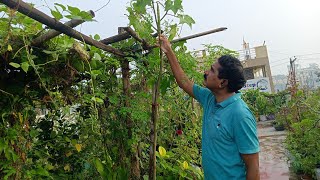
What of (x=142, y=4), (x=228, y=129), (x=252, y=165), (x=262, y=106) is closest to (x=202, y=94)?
(x=228, y=129)

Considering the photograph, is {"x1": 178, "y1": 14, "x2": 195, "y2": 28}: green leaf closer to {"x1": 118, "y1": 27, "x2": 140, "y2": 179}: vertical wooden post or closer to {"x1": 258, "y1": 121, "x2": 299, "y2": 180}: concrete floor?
{"x1": 118, "y1": 27, "x2": 140, "y2": 179}: vertical wooden post

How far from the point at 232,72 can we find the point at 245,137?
1.35 feet

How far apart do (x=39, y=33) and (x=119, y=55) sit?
66 centimetres

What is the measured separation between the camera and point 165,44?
2062mm

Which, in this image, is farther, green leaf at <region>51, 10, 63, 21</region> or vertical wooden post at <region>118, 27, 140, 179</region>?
vertical wooden post at <region>118, 27, 140, 179</region>

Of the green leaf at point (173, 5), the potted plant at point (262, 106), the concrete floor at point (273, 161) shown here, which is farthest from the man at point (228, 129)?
the potted plant at point (262, 106)

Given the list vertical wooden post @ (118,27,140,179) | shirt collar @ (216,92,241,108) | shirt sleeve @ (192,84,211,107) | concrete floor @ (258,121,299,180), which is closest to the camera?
shirt collar @ (216,92,241,108)

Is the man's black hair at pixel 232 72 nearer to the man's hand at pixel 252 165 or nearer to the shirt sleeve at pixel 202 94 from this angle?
the shirt sleeve at pixel 202 94

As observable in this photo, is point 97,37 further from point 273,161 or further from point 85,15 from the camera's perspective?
point 273,161

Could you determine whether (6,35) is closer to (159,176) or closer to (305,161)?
(159,176)

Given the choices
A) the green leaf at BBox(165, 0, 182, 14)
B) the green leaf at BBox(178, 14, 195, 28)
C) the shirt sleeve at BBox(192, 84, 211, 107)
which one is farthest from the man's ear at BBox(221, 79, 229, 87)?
the green leaf at BBox(165, 0, 182, 14)

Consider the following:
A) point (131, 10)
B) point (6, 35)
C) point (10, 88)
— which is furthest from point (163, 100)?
point (6, 35)

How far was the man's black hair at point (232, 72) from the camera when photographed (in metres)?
1.89

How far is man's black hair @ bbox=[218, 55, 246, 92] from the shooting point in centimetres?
189
